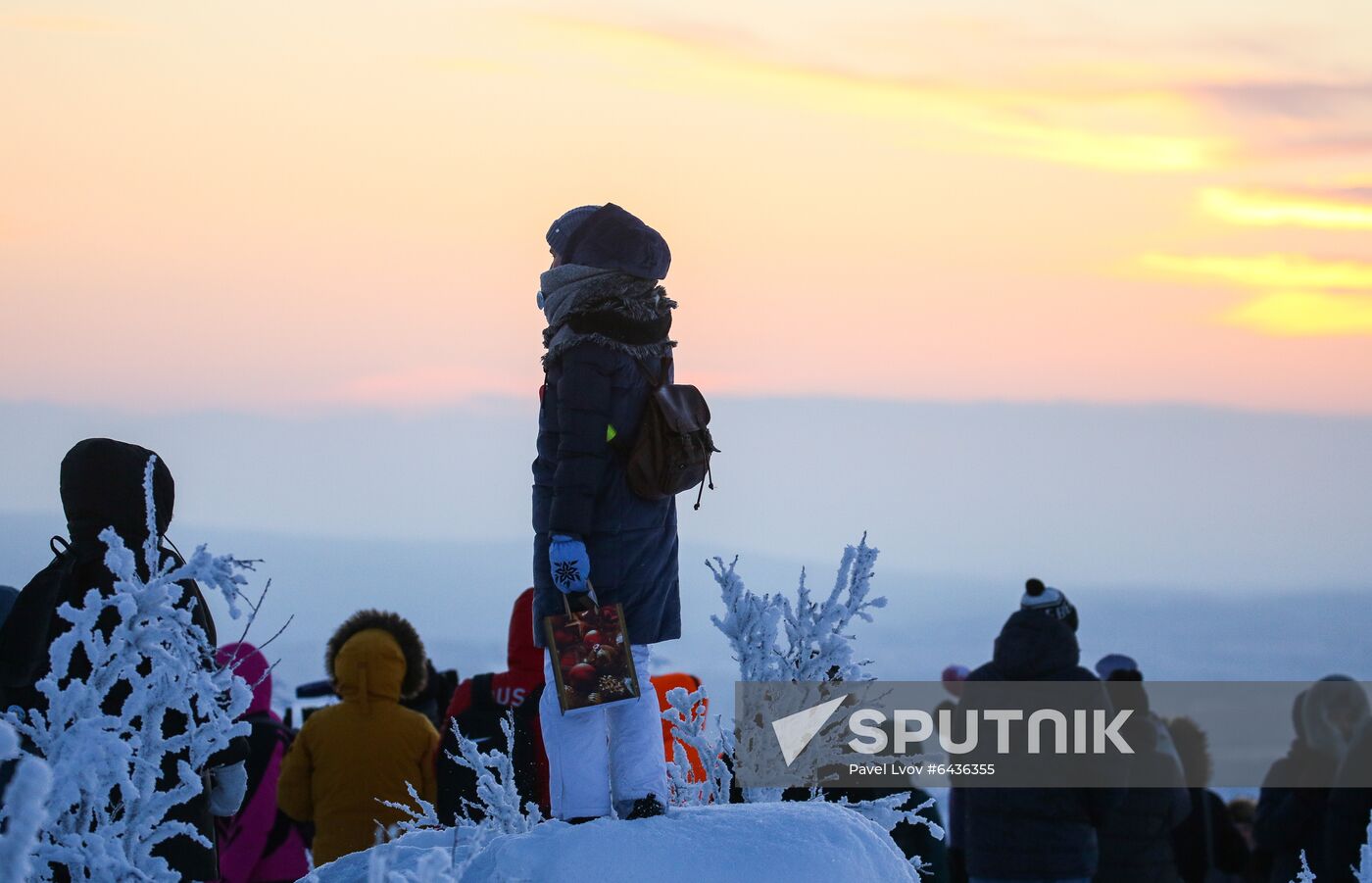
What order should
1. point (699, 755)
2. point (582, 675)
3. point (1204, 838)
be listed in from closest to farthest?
1. point (582, 675)
2. point (699, 755)
3. point (1204, 838)

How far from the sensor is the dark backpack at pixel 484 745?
7.03 meters

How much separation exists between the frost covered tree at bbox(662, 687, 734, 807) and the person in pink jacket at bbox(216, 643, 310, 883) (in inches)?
82.2

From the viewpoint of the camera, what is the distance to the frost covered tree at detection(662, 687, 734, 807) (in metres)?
6.31

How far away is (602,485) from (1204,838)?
212 inches

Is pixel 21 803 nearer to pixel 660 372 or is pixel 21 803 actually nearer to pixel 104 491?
pixel 104 491

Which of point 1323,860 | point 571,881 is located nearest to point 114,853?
point 571,881

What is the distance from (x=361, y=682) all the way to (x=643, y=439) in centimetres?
285

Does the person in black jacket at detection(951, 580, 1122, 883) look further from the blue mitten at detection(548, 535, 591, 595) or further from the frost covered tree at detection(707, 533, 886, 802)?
→ the blue mitten at detection(548, 535, 591, 595)

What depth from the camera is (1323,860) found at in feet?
25.4

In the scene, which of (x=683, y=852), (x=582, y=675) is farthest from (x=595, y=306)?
(x=683, y=852)

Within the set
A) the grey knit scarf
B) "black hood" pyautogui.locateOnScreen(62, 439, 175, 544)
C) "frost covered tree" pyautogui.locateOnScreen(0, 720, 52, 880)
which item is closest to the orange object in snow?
the grey knit scarf

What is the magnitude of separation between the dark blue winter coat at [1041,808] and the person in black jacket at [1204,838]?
1584 mm

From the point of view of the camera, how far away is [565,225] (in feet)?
18.6

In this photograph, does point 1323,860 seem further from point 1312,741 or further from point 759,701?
point 759,701
